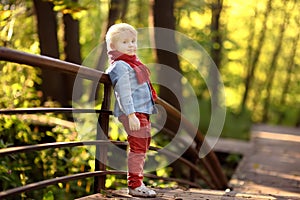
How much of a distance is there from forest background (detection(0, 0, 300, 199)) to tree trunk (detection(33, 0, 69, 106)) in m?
0.01

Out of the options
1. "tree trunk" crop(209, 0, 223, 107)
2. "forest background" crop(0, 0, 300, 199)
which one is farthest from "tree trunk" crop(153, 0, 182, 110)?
"tree trunk" crop(209, 0, 223, 107)

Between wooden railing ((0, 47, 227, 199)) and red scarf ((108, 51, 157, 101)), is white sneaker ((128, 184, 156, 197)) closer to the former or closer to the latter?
wooden railing ((0, 47, 227, 199))

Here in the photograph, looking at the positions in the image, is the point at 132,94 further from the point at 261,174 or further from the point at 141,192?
the point at 261,174

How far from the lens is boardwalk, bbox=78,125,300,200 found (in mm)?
4004

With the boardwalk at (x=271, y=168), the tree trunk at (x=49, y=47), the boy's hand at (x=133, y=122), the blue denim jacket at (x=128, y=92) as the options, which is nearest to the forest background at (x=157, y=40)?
the tree trunk at (x=49, y=47)

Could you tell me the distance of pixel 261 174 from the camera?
704 centimetres

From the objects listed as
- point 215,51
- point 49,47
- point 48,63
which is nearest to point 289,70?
point 215,51

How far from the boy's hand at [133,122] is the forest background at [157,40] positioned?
1755 millimetres

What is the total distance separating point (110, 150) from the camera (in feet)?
20.6

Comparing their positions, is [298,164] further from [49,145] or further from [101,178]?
[49,145]

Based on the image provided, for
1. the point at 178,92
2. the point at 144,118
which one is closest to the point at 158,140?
the point at 178,92

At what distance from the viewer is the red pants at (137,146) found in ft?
11.2

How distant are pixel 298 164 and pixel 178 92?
2.29 metres

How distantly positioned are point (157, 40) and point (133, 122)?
4.08 meters
